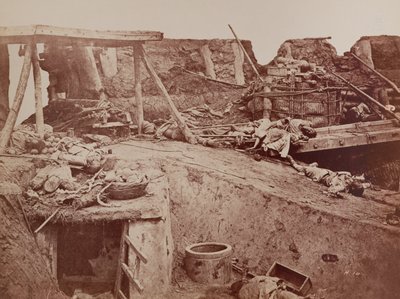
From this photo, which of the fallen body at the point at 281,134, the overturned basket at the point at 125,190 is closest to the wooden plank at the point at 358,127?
the fallen body at the point at 281,134

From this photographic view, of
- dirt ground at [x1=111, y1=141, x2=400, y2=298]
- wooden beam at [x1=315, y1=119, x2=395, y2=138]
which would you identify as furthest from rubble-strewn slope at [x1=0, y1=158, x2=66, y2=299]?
wooden beam at [x1=315, y1=119, x2=395, y2=138]

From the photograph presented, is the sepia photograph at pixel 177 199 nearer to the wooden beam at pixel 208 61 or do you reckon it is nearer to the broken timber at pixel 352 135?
the broken timber at pixel 352 135

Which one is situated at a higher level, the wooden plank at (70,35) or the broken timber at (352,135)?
the wooden plank at (70,35)

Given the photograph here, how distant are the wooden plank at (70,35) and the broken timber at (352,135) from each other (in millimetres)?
3533

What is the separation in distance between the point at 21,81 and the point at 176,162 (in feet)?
8.21

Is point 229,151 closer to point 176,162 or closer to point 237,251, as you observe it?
point 176,162

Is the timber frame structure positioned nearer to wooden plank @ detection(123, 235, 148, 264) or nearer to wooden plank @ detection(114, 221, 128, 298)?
wooden plank @ detection(114, 221, 128, 298)

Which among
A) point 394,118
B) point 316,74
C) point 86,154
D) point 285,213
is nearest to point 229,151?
point 285,213

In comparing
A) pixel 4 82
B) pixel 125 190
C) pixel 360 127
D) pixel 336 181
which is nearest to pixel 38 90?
pixel 4 82

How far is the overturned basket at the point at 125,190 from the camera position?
5.60m

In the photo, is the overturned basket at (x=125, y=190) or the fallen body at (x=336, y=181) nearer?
the overturned basket at (x=125, y=190)

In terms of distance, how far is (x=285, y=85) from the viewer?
956 centimetres

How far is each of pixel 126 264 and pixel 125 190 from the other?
3.02 feet

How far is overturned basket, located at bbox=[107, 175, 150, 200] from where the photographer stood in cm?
560
